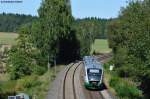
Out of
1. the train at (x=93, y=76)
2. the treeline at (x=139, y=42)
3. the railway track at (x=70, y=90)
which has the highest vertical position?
the treeline at (x=139, y=42)

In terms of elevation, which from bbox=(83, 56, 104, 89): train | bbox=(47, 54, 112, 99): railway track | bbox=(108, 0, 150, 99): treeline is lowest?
bbox=(47, 54, 112, 99): railway track

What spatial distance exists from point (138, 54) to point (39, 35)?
62.3 meters

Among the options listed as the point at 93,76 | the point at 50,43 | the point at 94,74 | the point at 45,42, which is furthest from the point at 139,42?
the point at 50,43

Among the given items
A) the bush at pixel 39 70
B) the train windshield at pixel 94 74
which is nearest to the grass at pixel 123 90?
the train windshield at pixel 94 74

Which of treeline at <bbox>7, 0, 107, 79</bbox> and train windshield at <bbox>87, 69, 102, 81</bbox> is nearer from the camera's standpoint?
train windshield at <bbox>87, 69, 102, 81</bbox>

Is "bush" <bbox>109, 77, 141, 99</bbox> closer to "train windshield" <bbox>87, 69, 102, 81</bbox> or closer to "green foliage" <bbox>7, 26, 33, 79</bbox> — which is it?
"train windshield" <bbox>87, 69, 102, 81</bbox>

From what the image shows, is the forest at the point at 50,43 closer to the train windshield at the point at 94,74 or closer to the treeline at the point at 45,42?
the treeline at the point at 45,42

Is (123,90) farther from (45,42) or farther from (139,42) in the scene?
(45,42)

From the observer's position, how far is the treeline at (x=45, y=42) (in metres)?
96.6

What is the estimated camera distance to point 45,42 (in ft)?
312

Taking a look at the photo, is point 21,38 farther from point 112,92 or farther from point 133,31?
point 133,31

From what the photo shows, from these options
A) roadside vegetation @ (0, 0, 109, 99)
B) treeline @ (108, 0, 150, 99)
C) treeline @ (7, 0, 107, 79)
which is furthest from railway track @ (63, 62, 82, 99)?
treeline @ (7, 0, 107, 79)

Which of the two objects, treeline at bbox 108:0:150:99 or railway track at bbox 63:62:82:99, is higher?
treeline at bbox 108:0:150:99

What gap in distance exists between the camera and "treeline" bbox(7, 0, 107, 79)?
96.6m
